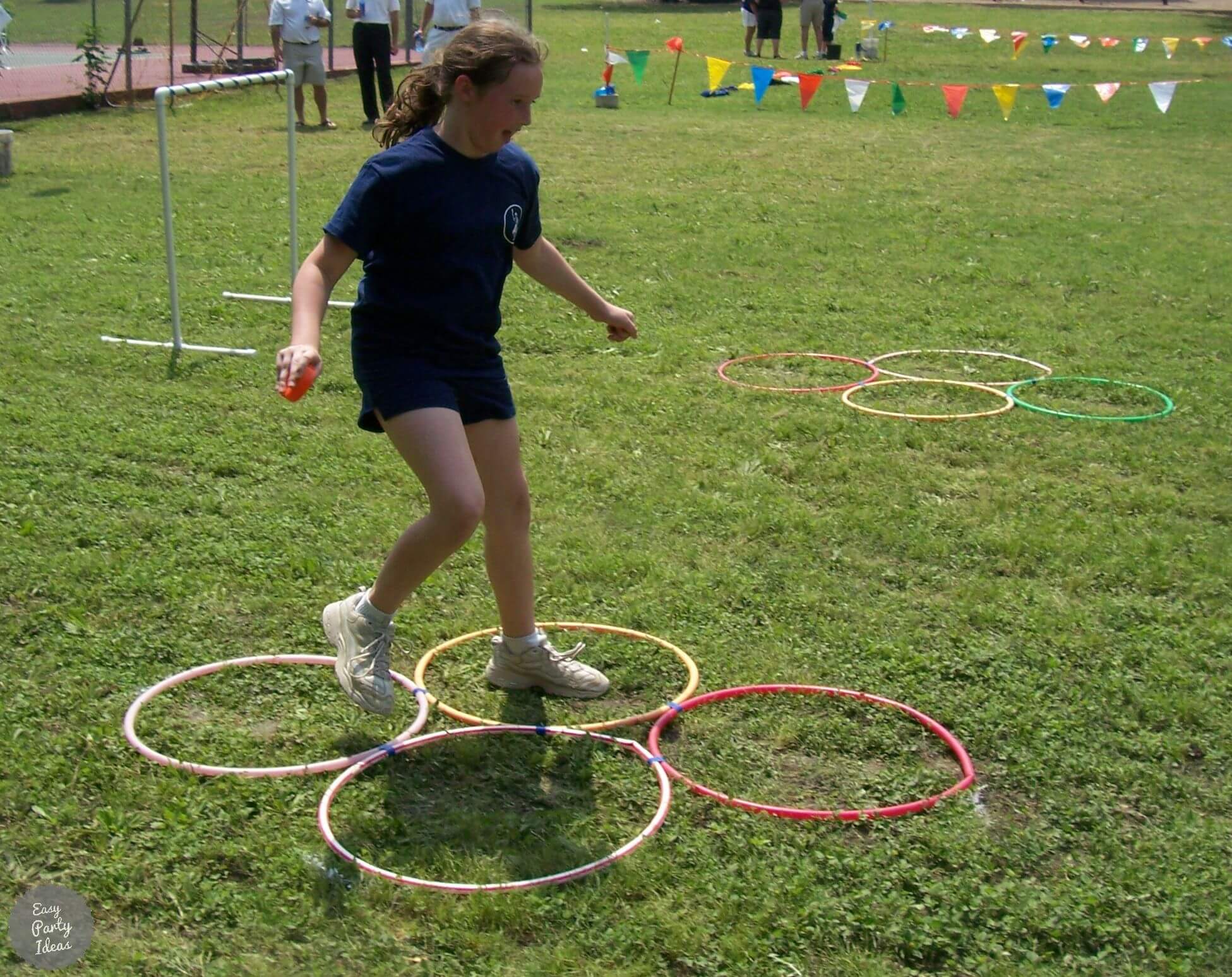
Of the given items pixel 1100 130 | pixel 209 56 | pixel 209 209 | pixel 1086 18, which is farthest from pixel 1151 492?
pixel 1086 18

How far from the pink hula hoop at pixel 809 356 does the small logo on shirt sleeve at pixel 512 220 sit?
3558 mm

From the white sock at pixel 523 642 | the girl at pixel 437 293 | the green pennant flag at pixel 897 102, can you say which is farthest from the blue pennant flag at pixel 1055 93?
the white sock at pixel 523 642

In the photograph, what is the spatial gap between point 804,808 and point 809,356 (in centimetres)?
465

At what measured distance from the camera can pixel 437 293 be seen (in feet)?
12.6

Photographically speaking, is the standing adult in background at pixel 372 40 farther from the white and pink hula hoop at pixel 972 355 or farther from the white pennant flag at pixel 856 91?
the white and pink hula hoop at pixel 972 355

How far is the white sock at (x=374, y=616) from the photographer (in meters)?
4.00

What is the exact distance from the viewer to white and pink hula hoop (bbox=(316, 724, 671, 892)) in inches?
130

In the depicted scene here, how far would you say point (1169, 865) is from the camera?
11.3 ft

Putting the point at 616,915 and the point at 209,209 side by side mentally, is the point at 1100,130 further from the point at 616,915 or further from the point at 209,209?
the point at 616,915

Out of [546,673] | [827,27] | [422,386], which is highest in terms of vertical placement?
[827,27]

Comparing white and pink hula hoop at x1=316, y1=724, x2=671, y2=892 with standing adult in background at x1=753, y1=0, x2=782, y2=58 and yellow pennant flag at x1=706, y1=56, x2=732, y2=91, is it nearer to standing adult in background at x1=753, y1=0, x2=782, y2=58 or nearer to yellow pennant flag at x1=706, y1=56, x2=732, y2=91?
yellow pennant flag at x1=706, y1=56, x2=732, y2=91

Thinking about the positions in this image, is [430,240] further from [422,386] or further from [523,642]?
[523,642]

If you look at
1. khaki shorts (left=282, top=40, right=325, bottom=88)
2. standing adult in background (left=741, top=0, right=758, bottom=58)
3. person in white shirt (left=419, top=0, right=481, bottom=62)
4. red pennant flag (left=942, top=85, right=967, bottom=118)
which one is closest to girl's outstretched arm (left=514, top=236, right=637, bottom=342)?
person in white shirt (left=419, top=0, right=481, bottom=62)

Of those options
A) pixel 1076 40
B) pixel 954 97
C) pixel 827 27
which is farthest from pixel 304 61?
pixel 1076 40
